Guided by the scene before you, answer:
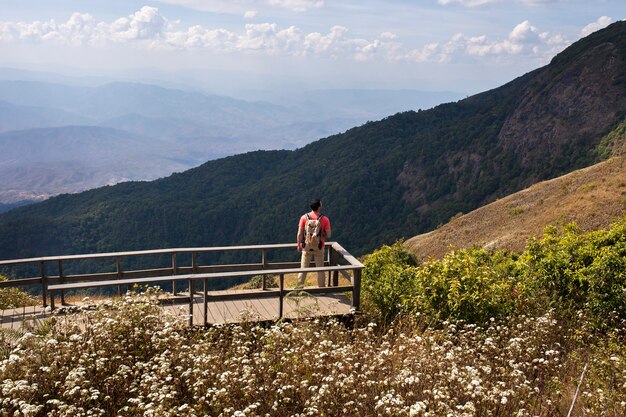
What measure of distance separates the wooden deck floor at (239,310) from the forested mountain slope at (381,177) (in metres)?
53.3

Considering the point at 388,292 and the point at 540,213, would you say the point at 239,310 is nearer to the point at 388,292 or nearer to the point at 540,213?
the point at 388,292

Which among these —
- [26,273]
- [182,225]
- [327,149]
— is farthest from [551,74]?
[26,273]

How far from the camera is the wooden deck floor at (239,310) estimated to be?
27.4ft

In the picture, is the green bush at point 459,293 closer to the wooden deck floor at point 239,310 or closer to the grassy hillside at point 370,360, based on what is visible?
the grassy hillside at point 370,360

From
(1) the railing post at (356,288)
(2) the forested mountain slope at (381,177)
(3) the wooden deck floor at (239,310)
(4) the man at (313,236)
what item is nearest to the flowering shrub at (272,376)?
(3) the wooden deck floor at (239,310)

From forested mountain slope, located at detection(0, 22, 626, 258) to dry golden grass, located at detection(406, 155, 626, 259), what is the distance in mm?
22931

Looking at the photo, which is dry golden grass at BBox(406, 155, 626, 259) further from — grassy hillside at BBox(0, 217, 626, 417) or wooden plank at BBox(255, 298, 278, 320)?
wooden plank at BBox(255, 298, 278, 320)

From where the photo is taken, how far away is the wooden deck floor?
328 inches

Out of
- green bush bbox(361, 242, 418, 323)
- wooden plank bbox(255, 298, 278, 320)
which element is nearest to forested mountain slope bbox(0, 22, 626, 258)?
green bush bbox(361, 242, 418, 323)

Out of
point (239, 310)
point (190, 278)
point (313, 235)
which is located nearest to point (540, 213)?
point (313, 235)

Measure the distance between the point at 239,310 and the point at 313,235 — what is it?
2.26m

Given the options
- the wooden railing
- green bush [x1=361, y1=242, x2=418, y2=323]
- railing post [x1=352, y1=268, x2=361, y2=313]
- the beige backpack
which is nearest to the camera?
the wooden railing

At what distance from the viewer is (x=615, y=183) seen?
2761 centimetres

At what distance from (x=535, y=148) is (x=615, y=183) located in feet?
131
